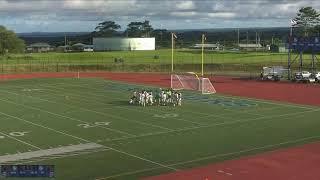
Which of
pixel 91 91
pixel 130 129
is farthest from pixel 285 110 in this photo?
pixel 91 91

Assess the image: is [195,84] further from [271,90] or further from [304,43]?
[304,43]

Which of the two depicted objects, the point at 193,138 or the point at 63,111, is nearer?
the point at 193,138

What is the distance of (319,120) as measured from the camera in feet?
97.1

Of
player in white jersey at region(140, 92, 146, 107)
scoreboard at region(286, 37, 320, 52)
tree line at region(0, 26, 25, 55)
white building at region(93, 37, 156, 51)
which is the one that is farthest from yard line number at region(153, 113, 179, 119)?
white building at region(93, 37, 156, 51)

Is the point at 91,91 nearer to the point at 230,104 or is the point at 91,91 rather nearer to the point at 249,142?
the point at 230,104

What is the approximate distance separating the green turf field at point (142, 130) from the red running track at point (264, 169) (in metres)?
0.82

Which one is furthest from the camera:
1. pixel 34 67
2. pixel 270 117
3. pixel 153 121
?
pixel 34 67

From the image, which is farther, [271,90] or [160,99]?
[271,90]

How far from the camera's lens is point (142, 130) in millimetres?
25859

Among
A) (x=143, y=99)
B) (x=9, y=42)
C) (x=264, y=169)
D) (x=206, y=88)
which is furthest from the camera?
(x=9, y=42)

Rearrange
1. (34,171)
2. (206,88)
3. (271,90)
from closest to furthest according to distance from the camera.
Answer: (34,171)
(206,88)
(271,90)

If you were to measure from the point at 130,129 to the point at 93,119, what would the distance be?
400 centimetres

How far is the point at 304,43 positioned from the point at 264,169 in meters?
39.3

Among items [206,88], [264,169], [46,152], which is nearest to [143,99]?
[206,88]
